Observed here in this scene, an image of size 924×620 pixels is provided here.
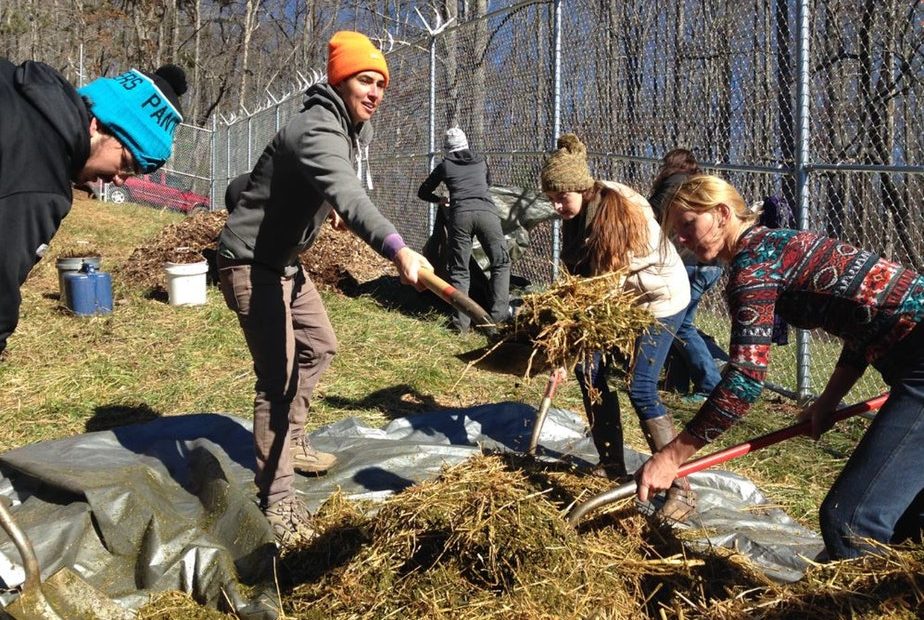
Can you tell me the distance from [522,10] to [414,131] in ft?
10.6

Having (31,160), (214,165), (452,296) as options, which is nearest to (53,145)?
(31,160)

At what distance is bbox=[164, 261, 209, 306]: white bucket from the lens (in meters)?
8.49

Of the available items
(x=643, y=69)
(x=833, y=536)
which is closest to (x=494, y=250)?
(x=643, y=69)

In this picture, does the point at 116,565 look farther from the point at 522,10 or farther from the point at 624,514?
the point at 522,10

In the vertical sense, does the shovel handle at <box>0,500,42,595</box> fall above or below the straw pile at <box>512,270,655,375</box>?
below

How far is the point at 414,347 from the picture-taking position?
6977 mm

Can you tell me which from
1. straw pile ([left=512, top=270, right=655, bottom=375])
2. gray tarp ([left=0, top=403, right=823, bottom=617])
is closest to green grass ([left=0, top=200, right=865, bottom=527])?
gray tarp ([left=0, top=403, right=823, bottom=617])

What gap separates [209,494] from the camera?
3561 mm

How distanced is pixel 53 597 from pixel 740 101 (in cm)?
583

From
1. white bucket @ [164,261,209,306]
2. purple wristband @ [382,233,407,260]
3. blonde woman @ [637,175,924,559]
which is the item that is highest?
purple wristband @ [382,233,407,260]

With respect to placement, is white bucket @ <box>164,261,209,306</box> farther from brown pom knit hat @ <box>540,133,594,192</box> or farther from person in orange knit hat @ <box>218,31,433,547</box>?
brown pom knit hat @ <box>540,133,594,192</box>

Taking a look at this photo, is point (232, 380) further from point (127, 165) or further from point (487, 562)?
point (487, 562)

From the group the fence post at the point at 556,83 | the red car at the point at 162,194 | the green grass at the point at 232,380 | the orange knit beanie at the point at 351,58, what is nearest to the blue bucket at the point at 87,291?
the green grass at the point at 232,380

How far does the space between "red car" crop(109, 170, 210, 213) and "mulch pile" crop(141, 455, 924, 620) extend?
781 inches
